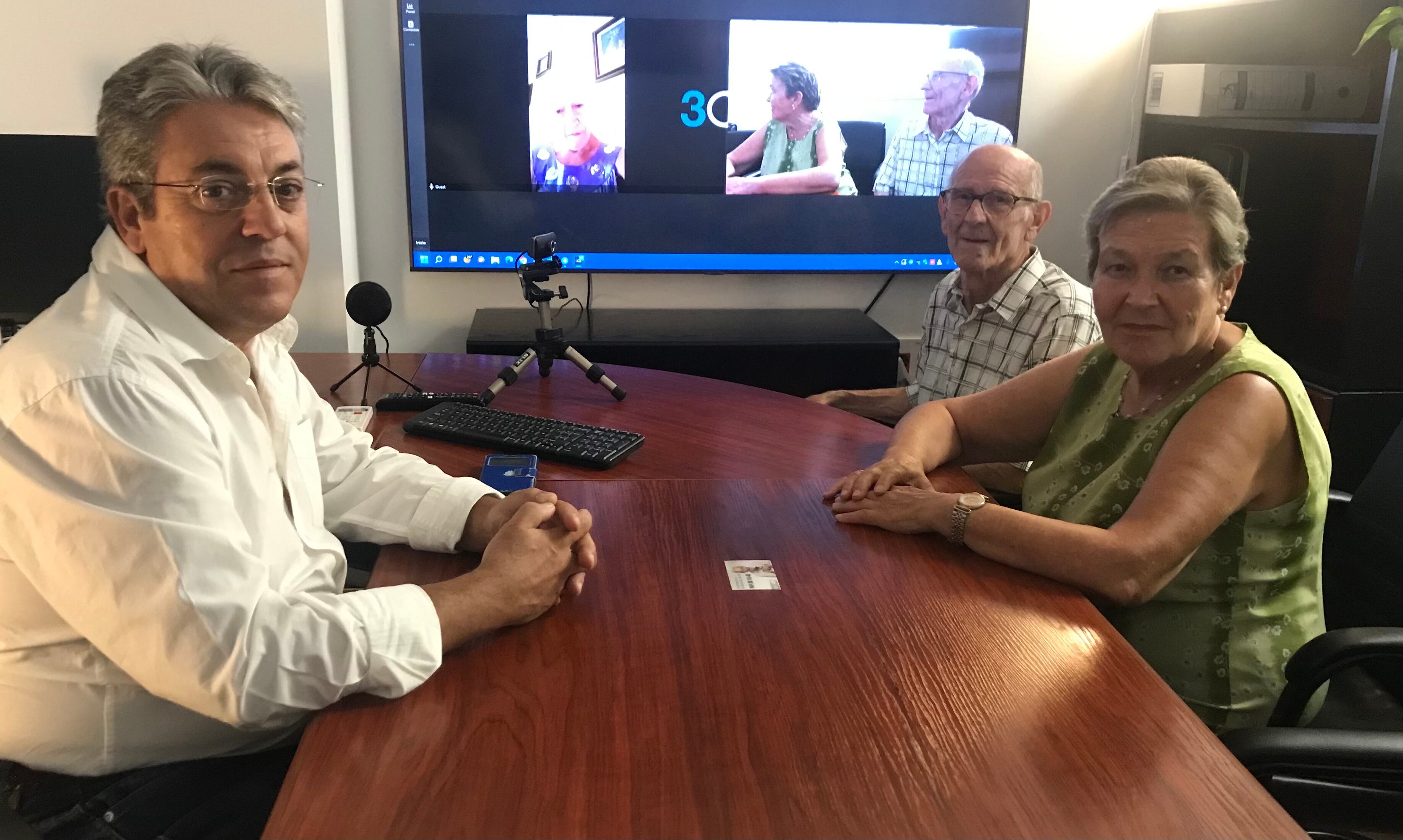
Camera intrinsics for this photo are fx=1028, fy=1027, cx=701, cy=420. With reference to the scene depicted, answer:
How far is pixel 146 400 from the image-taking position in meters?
1.05

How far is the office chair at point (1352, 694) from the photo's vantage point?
3.93 feet

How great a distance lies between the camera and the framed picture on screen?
10.4 feet

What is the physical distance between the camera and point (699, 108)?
128 inches

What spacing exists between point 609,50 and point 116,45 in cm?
135

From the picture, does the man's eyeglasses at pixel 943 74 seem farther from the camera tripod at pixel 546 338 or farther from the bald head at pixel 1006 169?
the camera tripod at pixel 546 338

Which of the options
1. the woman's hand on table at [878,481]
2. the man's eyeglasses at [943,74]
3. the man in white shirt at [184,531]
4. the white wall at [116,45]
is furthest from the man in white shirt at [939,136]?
the man in white shirt at [184,531]

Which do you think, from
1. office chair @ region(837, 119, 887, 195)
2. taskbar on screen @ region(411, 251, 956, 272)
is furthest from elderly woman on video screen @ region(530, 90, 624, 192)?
office chair @ region(837, 119, 887, 195)

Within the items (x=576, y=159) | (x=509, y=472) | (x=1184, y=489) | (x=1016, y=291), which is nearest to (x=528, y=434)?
(x=509, y=472)

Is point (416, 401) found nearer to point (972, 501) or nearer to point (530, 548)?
point (530, 548)

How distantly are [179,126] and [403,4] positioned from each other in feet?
7.02

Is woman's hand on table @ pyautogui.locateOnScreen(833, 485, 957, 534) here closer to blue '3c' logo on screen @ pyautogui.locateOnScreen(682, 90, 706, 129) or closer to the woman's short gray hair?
the woman's short gray hair

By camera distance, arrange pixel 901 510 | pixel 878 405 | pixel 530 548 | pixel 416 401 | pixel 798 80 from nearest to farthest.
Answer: pixel 530 548 < pixel 901 510 < pixel 416 401 < pixel 878 405 < pixel 798 80

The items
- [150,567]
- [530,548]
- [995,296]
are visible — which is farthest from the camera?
[995,296]

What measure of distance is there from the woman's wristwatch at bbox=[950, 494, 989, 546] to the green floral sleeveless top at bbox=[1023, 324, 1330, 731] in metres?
0.25
